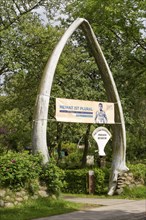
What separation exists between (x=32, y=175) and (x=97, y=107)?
188 inches

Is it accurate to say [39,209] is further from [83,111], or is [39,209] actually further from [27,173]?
[83,111]

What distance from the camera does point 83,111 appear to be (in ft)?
50.9

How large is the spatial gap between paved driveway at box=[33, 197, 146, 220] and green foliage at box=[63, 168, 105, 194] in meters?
2.44

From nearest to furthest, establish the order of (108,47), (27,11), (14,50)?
(14,50), (27,11), (108,47)

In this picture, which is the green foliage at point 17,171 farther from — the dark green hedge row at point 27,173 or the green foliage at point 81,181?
the green foliage at point 81,181

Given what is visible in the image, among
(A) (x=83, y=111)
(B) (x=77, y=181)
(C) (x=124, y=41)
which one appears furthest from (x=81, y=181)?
(C) (x=124, y=41)

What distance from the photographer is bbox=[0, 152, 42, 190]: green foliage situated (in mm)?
11961

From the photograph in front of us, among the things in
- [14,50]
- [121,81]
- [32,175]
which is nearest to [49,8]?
[14,50]

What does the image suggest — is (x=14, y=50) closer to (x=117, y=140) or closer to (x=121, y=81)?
(x=117, y=140)

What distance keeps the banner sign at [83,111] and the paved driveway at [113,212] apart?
10.4 feet

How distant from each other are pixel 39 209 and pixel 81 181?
20.3 feet

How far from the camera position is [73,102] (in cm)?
1511

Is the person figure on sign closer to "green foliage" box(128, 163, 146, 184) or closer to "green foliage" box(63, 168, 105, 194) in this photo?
"green foliage" box(63, 168, 105, 194)

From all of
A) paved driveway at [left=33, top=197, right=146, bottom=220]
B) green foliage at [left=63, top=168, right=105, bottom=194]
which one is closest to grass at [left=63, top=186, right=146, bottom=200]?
green foliage at [left=63, top=168, right=105, bottom=194]
